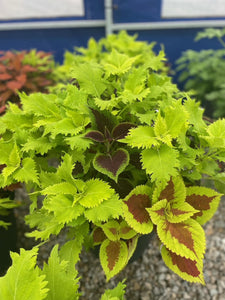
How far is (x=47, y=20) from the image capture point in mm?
2797

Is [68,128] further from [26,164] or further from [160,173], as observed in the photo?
[160,173]

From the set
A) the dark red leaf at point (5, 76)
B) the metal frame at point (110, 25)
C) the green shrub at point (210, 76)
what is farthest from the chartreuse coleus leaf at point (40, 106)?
the metal frame at point (110, 25)

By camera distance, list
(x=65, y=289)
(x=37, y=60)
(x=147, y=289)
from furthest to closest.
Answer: (x=37, y=60) < (x=147, y=289) < (x=65, y=289)

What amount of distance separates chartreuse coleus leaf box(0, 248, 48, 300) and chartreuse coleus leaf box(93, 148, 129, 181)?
315 mm

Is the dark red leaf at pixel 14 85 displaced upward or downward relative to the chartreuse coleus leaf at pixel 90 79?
downward

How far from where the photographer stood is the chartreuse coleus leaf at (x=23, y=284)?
0.57 meters

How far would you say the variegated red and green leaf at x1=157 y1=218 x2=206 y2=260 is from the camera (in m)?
0.77

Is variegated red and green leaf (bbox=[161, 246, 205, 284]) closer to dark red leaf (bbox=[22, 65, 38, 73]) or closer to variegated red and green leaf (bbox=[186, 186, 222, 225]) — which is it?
variegated red and green leaf (bbox=[186, 186, 222, 225])

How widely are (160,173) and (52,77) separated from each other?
1548 millimetres

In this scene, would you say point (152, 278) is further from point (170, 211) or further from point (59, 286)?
point (59, 286)

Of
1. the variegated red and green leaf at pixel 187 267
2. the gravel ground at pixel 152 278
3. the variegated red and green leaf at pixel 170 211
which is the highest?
the variegated red and green leaf at pixel 170 211

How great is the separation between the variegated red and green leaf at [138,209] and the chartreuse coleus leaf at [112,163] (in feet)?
0.36

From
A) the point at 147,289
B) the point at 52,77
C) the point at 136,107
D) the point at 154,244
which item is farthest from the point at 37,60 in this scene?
the point at 147,289

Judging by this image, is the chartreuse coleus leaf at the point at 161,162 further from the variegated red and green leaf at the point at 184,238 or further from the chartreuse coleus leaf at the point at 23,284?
the chartreuse coleus leaf at the point at 23,284
